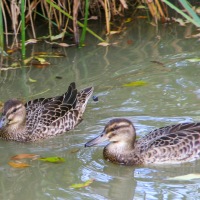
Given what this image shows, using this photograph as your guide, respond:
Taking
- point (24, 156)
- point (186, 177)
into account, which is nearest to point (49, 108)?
point (24, 156)

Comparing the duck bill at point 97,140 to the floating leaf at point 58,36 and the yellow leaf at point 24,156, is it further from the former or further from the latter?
the floating leaf at point 58,36

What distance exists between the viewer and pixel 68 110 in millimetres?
8570

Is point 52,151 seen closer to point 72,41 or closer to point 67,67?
point 67,67

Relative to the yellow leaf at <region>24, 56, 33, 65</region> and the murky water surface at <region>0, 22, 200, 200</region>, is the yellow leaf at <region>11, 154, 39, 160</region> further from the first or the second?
the yellow leaf at <region>24, 56, 33, 65</region>

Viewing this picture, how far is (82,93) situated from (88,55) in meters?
1.85

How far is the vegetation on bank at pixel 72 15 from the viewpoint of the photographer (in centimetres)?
1038

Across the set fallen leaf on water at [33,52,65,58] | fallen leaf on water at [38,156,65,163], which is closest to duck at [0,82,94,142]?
fallen leaf on water at [38,156,65,163]

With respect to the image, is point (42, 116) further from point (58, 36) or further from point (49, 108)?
point (58, 36)

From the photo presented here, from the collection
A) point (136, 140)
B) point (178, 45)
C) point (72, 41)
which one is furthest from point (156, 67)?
point (136, 140)

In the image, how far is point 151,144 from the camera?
7.35 meters

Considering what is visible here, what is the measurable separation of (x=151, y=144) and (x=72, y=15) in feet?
14.6

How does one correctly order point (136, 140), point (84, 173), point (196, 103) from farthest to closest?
point (196, 103) < point (136, 140) < point (84, 173)

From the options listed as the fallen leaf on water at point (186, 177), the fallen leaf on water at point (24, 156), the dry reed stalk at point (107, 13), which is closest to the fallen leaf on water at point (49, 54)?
the dry reed stalk at point (107, 13)

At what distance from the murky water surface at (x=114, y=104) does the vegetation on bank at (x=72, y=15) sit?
27cm
